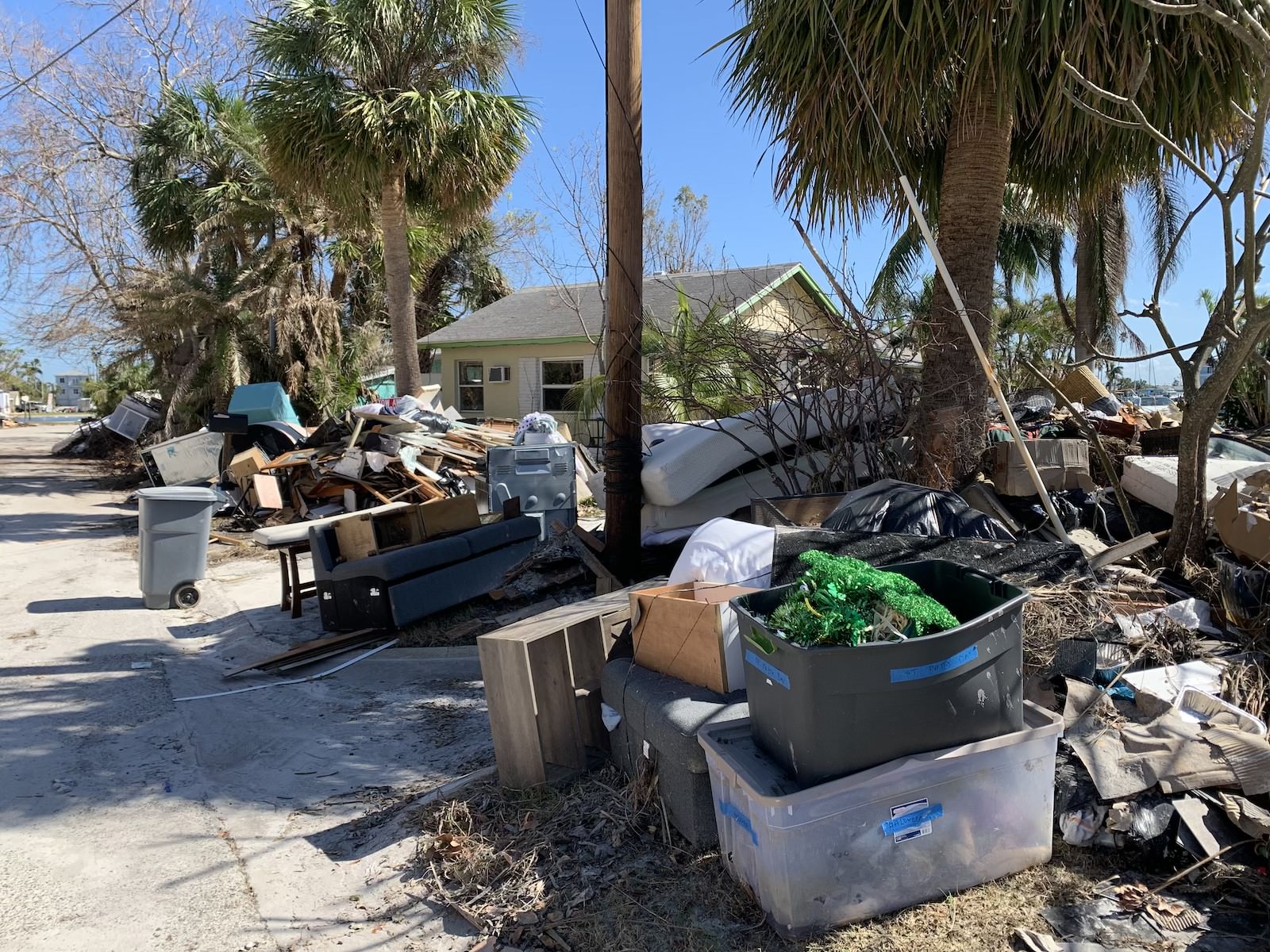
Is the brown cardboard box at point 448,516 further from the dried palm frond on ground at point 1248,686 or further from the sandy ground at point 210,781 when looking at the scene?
the dried palm frond on ground at point 1248,686

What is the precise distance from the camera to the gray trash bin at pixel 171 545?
26.1ft

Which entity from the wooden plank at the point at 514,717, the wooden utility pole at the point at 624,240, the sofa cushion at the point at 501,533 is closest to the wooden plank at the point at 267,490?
the sofa cushion at the point at 501,533

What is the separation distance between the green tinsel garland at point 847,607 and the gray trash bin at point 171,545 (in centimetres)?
685

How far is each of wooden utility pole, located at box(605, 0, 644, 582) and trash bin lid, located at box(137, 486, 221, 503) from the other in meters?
4.15

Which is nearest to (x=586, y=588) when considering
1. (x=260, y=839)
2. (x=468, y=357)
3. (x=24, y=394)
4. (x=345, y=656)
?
(x=345, y=656)

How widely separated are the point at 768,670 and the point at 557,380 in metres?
17.4

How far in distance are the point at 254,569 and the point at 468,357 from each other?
11844 millimetres

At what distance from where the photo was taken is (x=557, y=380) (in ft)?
65.0

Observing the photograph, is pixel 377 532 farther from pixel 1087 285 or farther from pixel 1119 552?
pixel 1087 285

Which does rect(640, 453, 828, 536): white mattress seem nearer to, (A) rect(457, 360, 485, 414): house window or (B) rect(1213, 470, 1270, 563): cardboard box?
(B) rect(1213, 470, 1270, 563): cardboard box

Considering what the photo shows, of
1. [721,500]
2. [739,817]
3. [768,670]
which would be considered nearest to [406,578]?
[721,500]

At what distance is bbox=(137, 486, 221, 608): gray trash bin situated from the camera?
26.1 feet

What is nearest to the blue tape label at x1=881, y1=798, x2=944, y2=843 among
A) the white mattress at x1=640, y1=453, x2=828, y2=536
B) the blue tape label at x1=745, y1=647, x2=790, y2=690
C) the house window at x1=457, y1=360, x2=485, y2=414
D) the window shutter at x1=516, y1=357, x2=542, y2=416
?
the blue tape label at x1=745, y1=647, x2=790, y2=690

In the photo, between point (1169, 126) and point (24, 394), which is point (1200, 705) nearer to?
point (1169, 126)
